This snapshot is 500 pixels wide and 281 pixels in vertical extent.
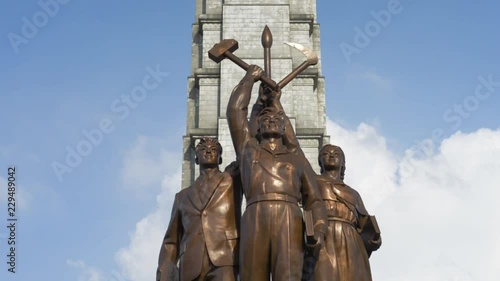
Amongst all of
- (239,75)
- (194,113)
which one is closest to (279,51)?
(239,75)

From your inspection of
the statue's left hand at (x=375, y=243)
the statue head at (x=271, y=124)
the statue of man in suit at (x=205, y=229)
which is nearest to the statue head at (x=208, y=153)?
the statue of man in suit at (x=205, y=229)

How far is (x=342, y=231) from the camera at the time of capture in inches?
319

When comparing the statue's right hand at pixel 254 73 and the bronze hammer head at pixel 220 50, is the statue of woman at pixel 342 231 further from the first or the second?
the bronze hammer head at pixel 220 50

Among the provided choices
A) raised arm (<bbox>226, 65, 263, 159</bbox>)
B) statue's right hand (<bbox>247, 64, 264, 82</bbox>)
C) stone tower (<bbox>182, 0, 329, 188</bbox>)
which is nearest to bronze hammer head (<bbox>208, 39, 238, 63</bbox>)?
statue's right hand (<bbox>247, 64, 264, 82</bbox>)

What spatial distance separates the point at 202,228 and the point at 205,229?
4 cm

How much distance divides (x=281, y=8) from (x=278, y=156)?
7.79 meters

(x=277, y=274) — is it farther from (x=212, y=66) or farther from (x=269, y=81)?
(x=212, y=66)

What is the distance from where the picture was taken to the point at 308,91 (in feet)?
48.5

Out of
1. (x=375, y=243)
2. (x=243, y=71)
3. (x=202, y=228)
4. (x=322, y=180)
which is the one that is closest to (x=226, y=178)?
(x=202, y=228)

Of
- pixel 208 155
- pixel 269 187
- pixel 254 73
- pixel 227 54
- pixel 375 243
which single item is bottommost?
pixel 375 243

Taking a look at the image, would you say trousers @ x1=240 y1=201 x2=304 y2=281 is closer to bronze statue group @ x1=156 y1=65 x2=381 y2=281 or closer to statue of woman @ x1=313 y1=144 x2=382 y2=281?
bronze statue group @ x1=156 y1=65 x2=381 y2=281

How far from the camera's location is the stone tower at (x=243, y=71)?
14336 mm

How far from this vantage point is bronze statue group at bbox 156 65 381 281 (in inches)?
290

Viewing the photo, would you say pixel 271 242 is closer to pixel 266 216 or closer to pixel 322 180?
pixel 266 216
